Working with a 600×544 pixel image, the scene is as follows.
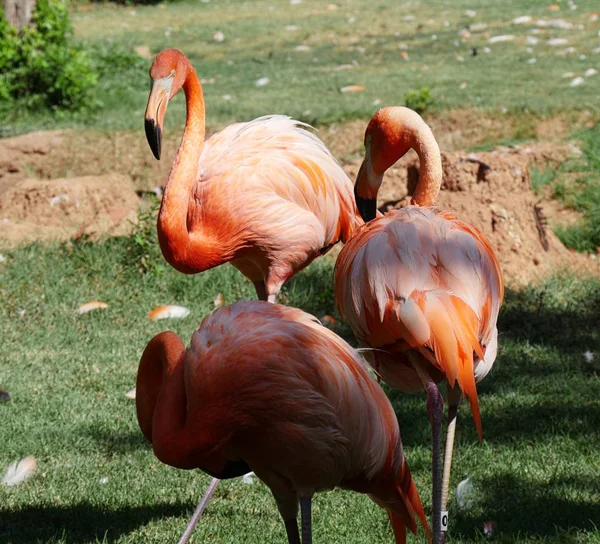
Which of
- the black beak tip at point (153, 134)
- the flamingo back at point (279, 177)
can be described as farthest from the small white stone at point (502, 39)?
the black beak tip at point (153, 134)

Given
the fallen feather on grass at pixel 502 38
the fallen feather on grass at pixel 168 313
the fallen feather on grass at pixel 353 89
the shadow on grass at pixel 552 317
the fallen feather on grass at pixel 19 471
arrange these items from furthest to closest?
the fallen feather on grass at pixel 502 38, the fallen feather on grass at pixel 353 89, the fallen feather on grass at pixel 168 313, the shadow on grass at pixel 552 317, the fallen feather on grass at pixel 19 471

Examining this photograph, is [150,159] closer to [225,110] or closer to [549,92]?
[225,110]

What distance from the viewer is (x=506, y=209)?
602 centimetres

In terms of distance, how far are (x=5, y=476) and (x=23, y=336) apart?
1.55m

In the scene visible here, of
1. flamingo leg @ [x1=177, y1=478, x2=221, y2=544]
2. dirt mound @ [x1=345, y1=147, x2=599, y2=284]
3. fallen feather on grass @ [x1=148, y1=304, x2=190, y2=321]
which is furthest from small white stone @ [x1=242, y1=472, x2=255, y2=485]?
dirt mound @ [x1=345, y1=147, x2=599, y2=284]

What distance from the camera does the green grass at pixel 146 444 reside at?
11.6 feet

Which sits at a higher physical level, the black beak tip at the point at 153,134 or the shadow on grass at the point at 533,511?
the black beak tip at the point at 153,134

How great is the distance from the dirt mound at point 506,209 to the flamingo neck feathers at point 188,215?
1966mm

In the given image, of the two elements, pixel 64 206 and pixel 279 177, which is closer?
pixel 279 177

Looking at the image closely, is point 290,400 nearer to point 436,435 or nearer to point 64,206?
point 436,435

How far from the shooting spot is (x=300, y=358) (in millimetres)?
2824

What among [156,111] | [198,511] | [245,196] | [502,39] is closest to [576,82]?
[502,39]

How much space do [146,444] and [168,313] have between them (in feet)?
4.60

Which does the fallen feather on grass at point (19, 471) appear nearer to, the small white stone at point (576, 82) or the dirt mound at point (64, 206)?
the dirt mound at point (64, 206)
